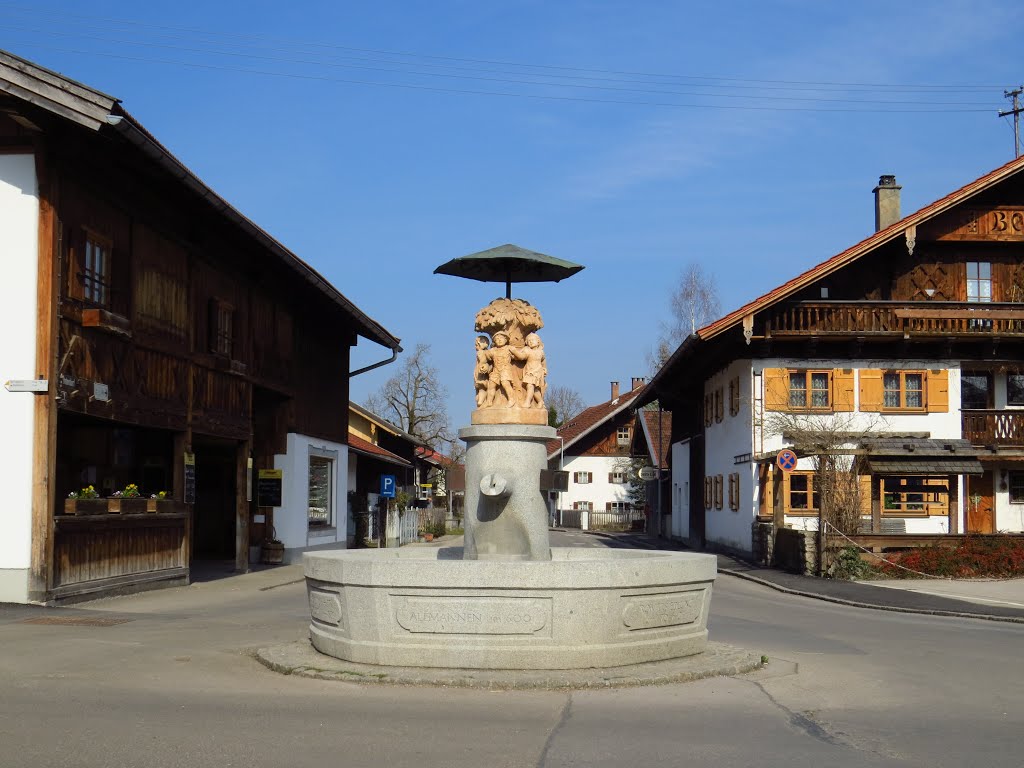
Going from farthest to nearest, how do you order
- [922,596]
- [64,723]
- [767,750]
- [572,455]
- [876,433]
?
[572,455], [876,433], [922,596], [64,723], [767,750]

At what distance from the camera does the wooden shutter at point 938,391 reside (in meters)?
32.0

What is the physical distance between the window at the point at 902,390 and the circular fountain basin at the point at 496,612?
77.8 ft

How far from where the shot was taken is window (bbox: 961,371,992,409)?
111 feet

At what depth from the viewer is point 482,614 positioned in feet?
32.1

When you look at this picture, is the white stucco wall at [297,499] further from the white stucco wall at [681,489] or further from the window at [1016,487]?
the window at [1016,487]

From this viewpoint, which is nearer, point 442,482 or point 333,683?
point 333,683

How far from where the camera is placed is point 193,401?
21.1m

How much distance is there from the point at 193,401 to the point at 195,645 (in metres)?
9.63

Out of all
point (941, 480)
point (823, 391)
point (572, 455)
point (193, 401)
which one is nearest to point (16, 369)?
point (193, 401)

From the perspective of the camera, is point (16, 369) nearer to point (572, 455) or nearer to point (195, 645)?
point (195, 645)

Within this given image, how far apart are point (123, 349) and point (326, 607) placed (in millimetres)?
8897

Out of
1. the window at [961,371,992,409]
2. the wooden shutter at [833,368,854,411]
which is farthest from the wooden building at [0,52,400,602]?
the window at [961,371,992,409]

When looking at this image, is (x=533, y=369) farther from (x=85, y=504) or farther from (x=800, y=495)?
(x=800, y=495)

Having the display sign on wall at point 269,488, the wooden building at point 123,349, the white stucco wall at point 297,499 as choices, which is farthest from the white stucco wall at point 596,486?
the display sign on wall at point 269,488
